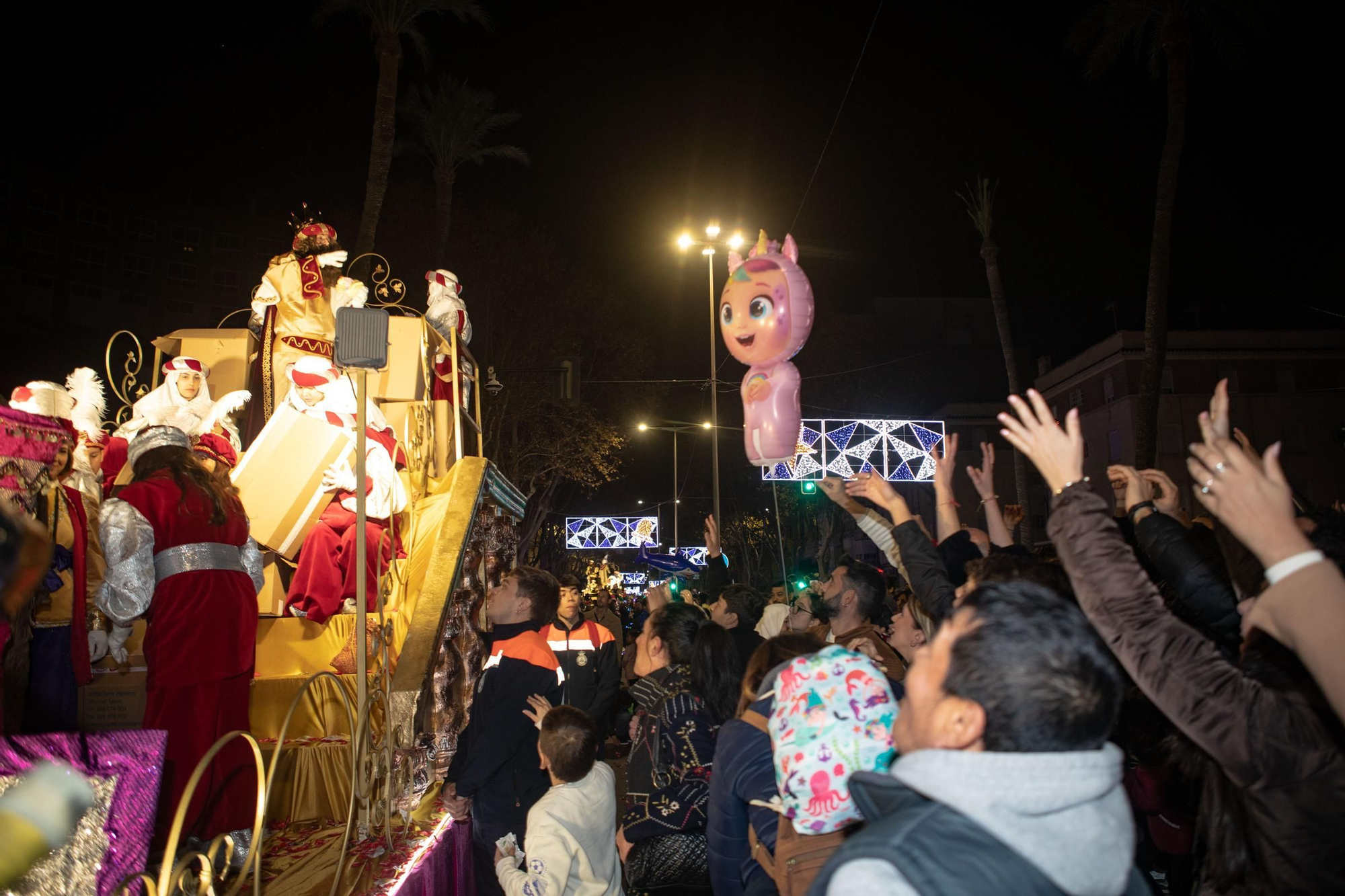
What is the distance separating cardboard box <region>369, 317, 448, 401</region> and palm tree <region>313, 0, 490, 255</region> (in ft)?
26.2

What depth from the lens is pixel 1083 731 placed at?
1.58 metres

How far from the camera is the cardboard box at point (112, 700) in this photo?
4855 mm

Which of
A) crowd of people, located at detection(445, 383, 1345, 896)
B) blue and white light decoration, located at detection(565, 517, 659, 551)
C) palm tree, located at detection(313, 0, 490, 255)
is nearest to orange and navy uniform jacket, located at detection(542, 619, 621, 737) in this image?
crowd of people, located at detection(445, 383, 1345, 896)

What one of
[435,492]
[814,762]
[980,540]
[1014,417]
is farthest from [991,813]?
[435,492]

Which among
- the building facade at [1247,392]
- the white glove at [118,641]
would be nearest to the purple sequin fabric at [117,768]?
Answer: the white glove at [118,641]

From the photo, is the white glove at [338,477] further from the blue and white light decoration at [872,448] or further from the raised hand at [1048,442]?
the blue and white light decoration at [872,448]

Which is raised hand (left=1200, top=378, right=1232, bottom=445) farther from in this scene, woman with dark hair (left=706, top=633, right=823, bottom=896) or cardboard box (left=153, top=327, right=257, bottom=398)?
cardboard box (left=153, top=327, right=257, bottom=398)

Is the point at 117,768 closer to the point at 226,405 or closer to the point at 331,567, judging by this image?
the point at 331,567

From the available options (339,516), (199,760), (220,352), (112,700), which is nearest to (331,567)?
(339,516)

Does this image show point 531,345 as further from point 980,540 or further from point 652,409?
point 980,540

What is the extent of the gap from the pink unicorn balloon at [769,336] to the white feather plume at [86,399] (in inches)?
209

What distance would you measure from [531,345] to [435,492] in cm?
1706

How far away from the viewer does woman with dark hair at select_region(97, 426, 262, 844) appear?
4.11 meters

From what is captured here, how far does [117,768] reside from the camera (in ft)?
6.57
